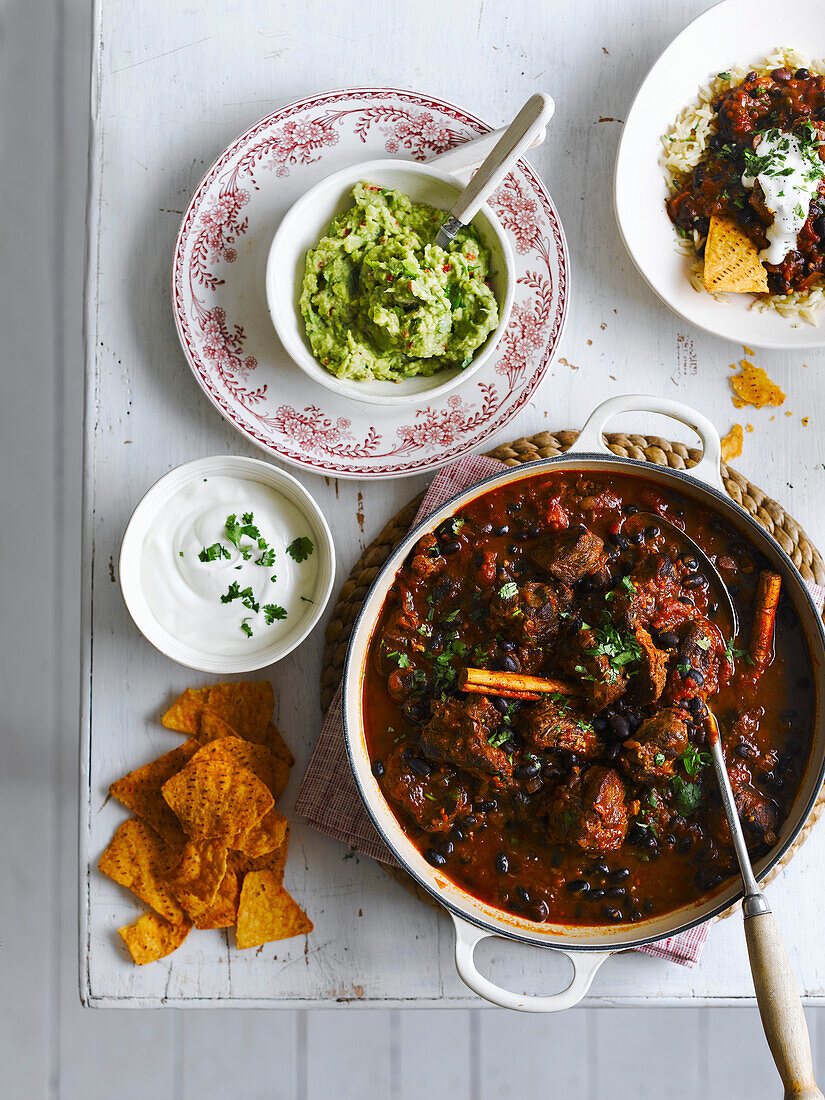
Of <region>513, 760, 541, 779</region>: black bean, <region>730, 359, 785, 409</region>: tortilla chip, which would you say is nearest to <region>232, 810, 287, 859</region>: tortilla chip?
<region>513, 760, 541, 779</region>: black bean

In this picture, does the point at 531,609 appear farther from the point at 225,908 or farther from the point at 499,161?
the point at 225,908

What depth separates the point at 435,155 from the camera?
311 cm

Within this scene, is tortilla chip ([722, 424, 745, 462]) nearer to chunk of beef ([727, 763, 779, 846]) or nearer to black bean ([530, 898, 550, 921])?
chunk of beef ([727, 763, 779, 846])

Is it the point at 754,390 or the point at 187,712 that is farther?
the point at 754,390

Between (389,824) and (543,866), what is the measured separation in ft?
1.56

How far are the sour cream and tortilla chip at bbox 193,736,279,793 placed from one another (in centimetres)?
235

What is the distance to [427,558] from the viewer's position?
9.04 feet

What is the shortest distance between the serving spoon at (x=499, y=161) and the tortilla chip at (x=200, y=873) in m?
2.05

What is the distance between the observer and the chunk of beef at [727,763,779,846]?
105 inches

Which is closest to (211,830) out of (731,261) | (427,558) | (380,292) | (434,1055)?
(427,558)

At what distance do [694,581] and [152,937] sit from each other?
81.7 inches

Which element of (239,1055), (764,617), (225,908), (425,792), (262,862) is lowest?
(239,1055)

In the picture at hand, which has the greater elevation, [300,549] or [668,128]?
[668,128]

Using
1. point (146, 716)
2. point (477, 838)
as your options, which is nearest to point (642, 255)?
point (477, 838)
